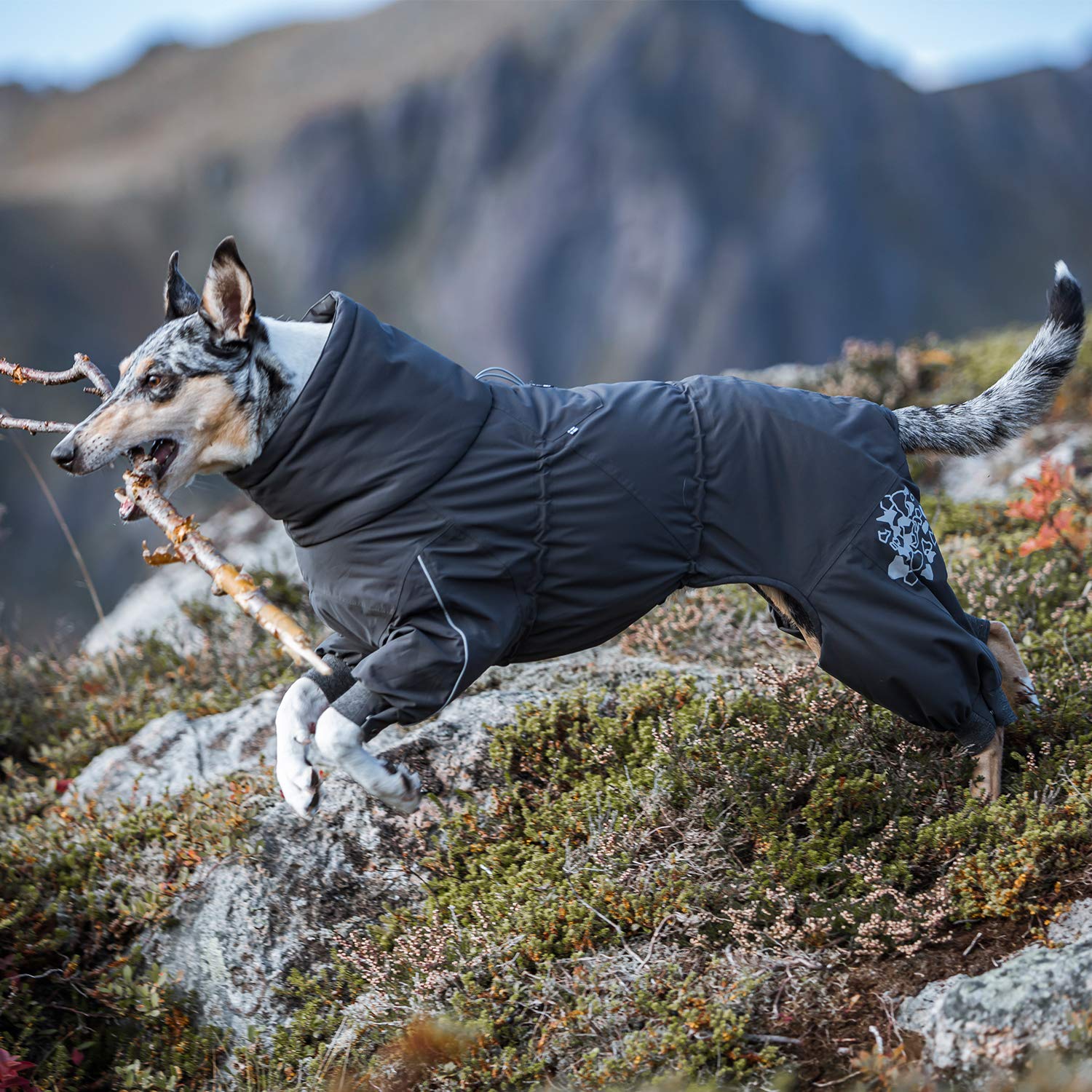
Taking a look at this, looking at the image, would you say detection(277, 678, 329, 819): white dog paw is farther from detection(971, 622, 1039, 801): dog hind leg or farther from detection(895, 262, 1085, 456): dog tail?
detection(971, 622, 1039, 801): dog hind leg

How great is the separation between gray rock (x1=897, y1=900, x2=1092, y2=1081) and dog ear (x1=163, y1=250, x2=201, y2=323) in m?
3.19

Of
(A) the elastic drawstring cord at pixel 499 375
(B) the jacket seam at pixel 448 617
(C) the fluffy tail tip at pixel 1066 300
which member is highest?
(C) the fluffy tail tip at pixel 1066 300

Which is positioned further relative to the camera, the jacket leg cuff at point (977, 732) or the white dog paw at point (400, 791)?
the jacket leg cuff at point (977, 732)

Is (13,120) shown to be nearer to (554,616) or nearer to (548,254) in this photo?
(548,254)

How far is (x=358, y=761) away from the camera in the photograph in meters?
2.86

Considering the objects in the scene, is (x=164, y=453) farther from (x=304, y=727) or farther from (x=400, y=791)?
(x=400, y=791)

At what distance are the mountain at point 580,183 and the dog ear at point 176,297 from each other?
1219 inches

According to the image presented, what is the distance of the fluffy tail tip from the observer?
3562 millimetres

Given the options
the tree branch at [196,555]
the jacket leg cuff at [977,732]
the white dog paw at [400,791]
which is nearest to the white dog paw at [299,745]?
the tree branch at [196,555]

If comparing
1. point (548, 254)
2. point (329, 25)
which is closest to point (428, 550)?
point (548, 254)

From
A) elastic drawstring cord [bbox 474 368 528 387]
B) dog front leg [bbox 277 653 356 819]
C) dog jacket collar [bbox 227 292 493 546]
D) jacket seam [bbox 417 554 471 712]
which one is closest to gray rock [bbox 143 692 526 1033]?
dog front leg [bbox 277 653 356 819]

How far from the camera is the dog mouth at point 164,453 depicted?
302 cm

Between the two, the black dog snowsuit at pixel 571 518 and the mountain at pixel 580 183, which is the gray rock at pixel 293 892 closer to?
the black dog snowsuit at pixel 571 518

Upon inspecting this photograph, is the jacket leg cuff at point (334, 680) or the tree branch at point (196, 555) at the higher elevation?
the tree branch at point (196, 555)
